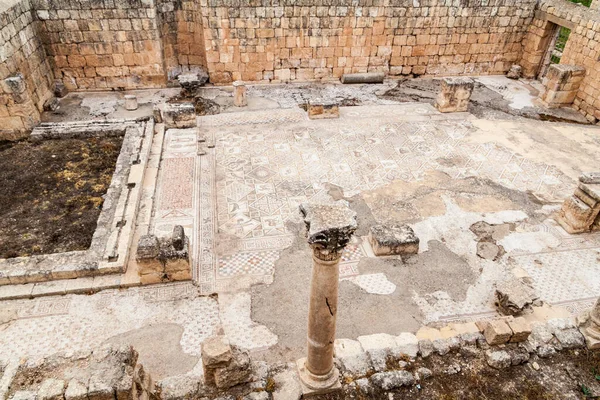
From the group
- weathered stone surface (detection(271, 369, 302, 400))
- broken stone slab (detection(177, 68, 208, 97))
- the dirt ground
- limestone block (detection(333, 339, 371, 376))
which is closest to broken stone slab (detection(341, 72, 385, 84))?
broken stone slab (detection(177, 68, 208, 97))

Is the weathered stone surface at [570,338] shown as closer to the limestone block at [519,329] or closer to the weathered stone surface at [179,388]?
the limestone block at [519,329]

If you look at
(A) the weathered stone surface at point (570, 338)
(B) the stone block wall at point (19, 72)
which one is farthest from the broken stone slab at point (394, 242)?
(B) the stone block wall at point (19, 72)

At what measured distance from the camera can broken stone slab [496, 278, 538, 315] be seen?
577 cm

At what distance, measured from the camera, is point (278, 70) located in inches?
513

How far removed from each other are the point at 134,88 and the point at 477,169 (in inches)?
391

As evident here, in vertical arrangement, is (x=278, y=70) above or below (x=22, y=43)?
below

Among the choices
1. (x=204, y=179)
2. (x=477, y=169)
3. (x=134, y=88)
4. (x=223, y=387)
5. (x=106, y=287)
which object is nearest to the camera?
(x=223, y=387)

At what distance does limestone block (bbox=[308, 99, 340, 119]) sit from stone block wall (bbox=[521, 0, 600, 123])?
7071 millimetres


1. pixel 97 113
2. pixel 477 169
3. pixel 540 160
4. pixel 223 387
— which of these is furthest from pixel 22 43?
pixel 540 160

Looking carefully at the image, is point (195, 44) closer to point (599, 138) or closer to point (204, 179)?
point (204, 179)

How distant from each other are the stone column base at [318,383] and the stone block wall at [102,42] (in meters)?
10.7

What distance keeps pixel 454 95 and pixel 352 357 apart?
8.75 metres

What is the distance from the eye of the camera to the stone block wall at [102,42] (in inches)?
439

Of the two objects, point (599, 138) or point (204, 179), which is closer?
point (204, 179)
